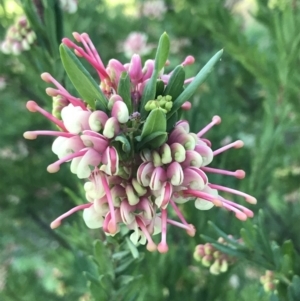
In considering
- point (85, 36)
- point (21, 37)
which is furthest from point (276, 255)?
point (21, 37)

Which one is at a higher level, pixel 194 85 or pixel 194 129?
pixel 194 85

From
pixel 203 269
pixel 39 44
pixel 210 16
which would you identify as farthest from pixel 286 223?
pixel 39 44

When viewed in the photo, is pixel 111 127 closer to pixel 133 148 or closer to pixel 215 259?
pixel 133 148

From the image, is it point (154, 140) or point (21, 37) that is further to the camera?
point (21, 37)

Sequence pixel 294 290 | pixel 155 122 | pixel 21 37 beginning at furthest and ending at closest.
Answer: pixel 21 37
pixel 294 290
pixel 155 122

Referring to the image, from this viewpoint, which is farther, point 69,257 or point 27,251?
point 27,251

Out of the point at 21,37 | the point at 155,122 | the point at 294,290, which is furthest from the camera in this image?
the point at 21,37

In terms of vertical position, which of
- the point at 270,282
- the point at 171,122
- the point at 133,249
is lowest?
the point at 270,282

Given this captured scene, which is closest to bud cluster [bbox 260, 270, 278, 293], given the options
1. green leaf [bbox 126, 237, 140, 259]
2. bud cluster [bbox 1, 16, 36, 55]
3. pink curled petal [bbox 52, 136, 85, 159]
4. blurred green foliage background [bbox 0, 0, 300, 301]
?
blurred green foliage background [bbox 0, 0, 300, 301]

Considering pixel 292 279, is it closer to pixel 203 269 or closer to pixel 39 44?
pixel 203 269
